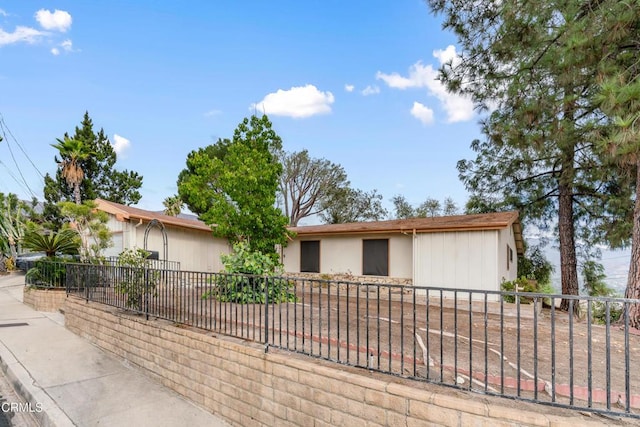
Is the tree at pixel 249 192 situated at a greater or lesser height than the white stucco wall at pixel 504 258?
greater

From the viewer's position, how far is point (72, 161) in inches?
829

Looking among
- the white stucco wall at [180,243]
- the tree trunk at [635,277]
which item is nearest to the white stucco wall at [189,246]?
the white stucco wall at [180,243]

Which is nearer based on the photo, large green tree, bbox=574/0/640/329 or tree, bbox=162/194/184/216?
large green tree, bbox=574/0/640/329

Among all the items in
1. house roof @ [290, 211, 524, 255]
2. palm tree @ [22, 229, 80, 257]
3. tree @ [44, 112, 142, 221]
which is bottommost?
palm tree @ [22, 229, 80, 257]

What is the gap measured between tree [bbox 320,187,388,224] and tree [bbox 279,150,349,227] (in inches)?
12.5

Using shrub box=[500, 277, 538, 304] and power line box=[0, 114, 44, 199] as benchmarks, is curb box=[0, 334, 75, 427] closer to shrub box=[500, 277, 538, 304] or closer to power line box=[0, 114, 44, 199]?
shrub box=[500, 277, 538, 304]

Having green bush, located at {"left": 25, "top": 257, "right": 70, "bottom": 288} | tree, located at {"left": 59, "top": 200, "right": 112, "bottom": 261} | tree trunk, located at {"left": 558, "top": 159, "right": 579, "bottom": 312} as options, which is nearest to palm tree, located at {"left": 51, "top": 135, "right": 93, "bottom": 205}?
green bush, located at {"left": 25, "top": 257, "right": 70, "bottom": 288}

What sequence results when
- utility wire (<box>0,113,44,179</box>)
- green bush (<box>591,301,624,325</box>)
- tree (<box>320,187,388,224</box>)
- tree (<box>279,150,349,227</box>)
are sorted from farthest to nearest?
tree (<box>279,150,349,227</box>), tree (<box>320,187,388,224</box>), utility wire (<box>0,113,44,179</box>), green bush (<box>591,301,624,325</box>)

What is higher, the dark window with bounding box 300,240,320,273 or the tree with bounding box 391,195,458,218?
the tree with bounding box 391,195,458,218

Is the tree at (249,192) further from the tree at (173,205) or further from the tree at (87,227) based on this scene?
the tree at (173,205)

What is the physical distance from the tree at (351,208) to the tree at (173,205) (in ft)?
34.9

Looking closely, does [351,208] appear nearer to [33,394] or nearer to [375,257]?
[375,257]

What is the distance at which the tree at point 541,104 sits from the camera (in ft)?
22.3

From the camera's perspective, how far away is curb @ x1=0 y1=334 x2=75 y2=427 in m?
3.98
